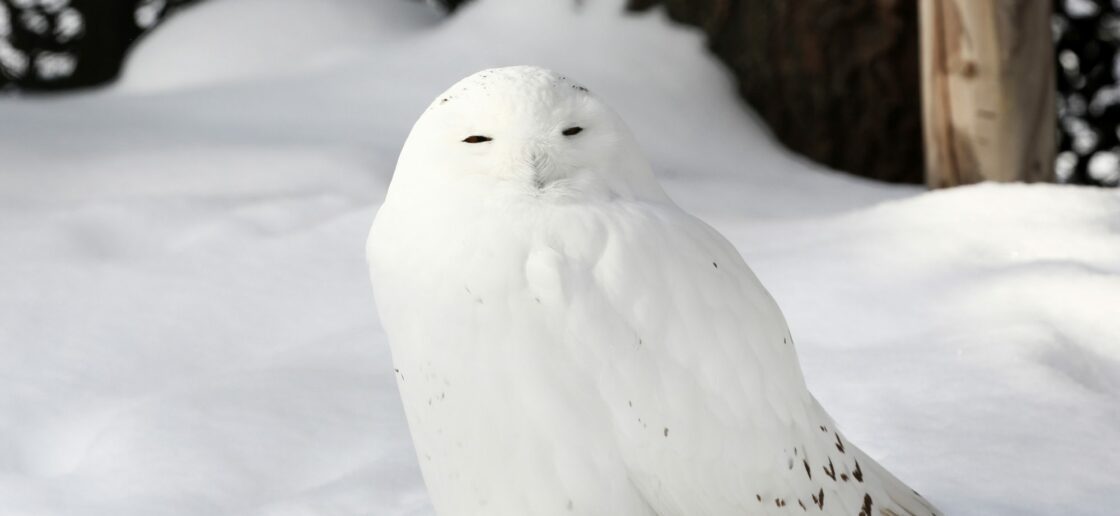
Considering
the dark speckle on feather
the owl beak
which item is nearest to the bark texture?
the dark speckle on feather

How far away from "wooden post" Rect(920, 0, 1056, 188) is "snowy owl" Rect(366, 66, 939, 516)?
1.94m

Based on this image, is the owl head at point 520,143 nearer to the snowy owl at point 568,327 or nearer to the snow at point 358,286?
the snowy owl at point 568,327

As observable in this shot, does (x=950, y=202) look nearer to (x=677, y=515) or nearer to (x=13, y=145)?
(x=677, y=515)

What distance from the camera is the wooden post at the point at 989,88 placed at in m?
2.82

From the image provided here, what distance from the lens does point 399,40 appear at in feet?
12.0

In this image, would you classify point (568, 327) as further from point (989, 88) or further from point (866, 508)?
point (989, 88)

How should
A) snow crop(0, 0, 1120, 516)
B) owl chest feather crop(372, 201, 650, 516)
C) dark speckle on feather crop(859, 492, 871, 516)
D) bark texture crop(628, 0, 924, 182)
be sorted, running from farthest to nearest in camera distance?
bark texture crop(628, 0, 924, 182) < snow crop(0, 0, 1120, 516) < dark speckle on feather crop(859, 492, 871, 516) < owl chest feather crop(372, 201, 650, 516)

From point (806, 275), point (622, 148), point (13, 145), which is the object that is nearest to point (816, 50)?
point (806, 275)

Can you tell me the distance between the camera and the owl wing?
1043 mm

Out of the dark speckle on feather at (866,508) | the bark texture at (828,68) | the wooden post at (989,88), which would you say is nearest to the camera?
the dark speckle on feather at (866,508)

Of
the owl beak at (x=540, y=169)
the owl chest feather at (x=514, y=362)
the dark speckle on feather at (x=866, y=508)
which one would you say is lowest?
the dark speckle on feather at (x=866, y=508)

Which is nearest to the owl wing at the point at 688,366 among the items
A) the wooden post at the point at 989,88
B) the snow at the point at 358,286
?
the snow at the point at 358,286

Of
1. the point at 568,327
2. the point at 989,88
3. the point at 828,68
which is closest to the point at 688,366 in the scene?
the point at 568,327

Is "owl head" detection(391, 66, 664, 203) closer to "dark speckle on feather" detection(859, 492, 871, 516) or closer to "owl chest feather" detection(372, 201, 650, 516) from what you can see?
"owl chest feather" detection(372, 201, 650, 516)
